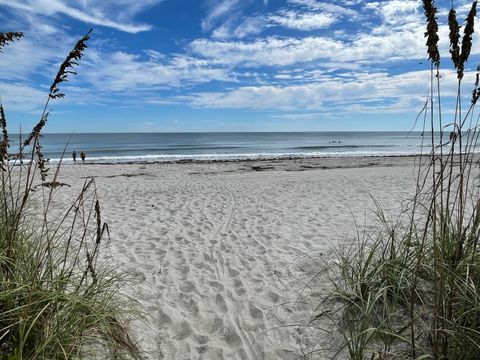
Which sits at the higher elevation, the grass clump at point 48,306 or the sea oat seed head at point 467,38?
the sea oat seed head at point 467,38

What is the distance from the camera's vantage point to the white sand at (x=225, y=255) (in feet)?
10.1

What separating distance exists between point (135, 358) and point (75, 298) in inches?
25.8

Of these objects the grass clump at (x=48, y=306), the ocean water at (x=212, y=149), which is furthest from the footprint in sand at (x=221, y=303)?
the ocean water at (x=212, y=149)

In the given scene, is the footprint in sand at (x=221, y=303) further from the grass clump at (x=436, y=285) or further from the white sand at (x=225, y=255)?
the grass clump at (x=436, y=285)

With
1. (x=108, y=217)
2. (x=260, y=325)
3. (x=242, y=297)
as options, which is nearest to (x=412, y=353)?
(x=260, y=325)

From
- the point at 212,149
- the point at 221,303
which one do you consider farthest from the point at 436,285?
the point at 212,149

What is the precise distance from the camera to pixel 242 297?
3.80 meters

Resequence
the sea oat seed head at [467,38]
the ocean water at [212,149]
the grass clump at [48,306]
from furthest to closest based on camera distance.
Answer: the ocean water at [212,149], the grass clump at [48,306], the sea oat seed head at [467,38]

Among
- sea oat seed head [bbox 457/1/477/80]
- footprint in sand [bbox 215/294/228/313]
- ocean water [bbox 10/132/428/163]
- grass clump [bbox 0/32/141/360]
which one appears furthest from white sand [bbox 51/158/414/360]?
sea oat seed head [bbox 457/1/477/80]

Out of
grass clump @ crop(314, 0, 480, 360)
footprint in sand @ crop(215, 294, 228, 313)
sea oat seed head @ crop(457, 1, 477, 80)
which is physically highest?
sea oat seed head @ crop(457, 1, 477, 80)

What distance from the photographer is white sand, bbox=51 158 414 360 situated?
10.1 feet

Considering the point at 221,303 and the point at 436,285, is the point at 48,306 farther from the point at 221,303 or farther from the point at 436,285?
the point at 436,285

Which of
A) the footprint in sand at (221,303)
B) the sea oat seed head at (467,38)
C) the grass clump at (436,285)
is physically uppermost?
the sea oat seed head at (467,38)

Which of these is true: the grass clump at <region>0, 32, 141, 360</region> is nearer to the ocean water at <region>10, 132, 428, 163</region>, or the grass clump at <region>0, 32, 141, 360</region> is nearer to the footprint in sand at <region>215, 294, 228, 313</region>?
the footprint in sand at <region>215, 294, 228, 313</region>
